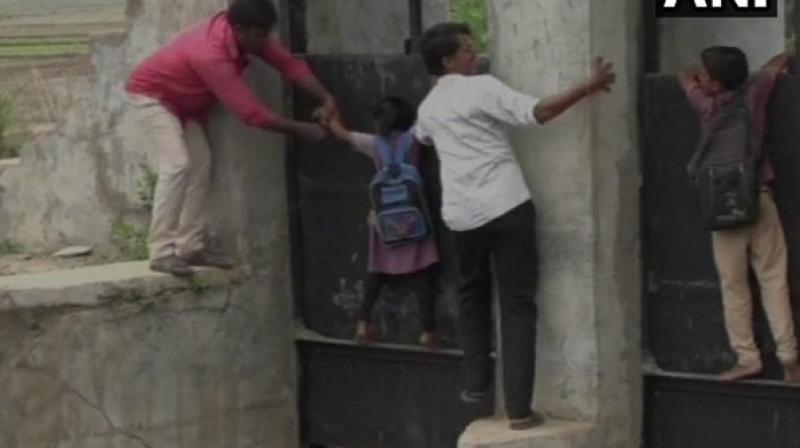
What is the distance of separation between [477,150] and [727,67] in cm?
99

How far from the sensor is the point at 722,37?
394 inches

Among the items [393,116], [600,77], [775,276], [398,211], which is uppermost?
[600,77]

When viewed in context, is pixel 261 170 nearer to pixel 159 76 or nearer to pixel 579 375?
pixel 159 76

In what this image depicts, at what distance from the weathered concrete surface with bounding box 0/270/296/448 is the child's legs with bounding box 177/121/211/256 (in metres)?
0.22

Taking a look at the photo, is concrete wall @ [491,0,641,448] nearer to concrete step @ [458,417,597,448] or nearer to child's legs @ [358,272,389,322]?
concrete step @ [458,417,597,448]

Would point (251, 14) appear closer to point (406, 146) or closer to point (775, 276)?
point (406, 146)

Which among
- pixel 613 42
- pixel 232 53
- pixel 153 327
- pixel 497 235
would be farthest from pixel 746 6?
pixel 153 327

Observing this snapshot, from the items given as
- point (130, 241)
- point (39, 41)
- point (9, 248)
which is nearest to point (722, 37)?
point (130, 241)

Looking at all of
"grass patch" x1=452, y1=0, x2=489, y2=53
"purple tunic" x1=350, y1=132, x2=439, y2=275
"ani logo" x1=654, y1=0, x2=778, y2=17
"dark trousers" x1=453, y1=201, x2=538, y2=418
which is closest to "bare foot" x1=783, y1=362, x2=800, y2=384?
"dark trousers" x1=453, y1=201, x2=538, y2=418

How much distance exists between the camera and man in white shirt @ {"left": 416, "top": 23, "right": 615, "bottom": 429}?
816 cm

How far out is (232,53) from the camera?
29.6 ft

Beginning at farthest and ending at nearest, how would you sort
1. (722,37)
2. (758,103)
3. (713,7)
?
(722,37) → (713,7) → (758,103)

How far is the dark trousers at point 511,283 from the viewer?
26.9ft

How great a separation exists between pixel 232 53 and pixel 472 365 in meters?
1.64
